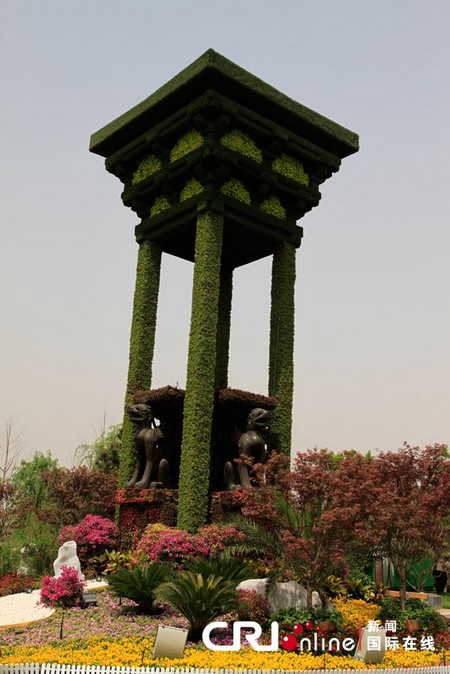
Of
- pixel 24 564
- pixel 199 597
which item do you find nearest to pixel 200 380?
pixel 199 597

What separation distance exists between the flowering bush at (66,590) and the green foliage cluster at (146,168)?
14.2 metres

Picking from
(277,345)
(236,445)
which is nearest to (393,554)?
(236,445)

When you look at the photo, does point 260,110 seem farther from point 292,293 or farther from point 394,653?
point 394,653

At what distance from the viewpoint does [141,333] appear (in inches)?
998

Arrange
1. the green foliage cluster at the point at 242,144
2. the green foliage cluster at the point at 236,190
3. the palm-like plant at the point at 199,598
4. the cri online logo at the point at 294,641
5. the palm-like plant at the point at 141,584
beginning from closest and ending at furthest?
the cri online logo at the point at 294,641 → the palm-like plant at the point at 199,598 → the palm-like plant at the point at 141,584 → the green foliage cluster at the point at 242,144 → the green foliage cluster at the point at 236,190

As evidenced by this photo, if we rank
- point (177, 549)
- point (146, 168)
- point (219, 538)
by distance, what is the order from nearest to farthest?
point (177, 549), point (219, 538), point (146, 168)

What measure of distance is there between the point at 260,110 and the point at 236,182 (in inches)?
101

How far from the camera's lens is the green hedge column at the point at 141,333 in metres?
24.3

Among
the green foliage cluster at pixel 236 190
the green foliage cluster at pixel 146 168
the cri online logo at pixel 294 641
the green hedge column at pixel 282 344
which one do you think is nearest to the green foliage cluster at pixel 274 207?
the green foliage cluster at pixel 236 190

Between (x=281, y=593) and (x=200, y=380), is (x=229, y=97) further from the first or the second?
(x=281, y=593)

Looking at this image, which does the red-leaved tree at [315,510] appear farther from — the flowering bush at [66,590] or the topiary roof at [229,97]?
the topiary roof at [229,97]

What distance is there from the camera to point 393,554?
761 inches

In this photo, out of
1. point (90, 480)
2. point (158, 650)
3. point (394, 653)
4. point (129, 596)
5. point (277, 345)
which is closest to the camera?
point (158, 650)

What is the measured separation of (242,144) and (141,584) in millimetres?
14453
